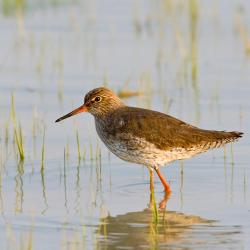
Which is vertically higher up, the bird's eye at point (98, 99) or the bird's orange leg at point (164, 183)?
the bird's eye at point (98, 99)

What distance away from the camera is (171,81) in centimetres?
1416

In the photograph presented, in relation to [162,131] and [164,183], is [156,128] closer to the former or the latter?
[162,131]

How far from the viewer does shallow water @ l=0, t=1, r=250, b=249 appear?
8.16 metres

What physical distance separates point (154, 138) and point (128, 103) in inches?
135

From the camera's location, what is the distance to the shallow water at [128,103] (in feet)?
26.8

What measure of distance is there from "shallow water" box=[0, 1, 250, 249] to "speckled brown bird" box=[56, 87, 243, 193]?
0.35 metres

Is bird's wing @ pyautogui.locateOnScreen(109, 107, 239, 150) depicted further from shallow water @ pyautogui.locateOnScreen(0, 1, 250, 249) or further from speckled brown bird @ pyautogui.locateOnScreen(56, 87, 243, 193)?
shallow water @ pyautogui.locateOnScreen(0, 1, 250, 249)

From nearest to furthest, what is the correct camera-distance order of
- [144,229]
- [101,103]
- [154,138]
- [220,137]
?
1. [144,229]
2. [154,138]
3. [220,137]
4. [101,103]

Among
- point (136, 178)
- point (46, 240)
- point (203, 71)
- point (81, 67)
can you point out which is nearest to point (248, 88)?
point (203, 71)

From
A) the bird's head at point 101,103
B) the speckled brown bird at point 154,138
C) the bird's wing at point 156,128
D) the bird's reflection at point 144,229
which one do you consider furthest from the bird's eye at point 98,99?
the bird's reflection at point 144,229

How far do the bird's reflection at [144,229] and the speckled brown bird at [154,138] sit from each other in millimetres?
881

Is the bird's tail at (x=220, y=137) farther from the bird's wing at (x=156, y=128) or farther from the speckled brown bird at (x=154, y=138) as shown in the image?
the bird's wing at (x=156, y=128)

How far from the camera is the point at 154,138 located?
9625 millimetres

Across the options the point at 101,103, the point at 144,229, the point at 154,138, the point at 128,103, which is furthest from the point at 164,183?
the point at 128,103
